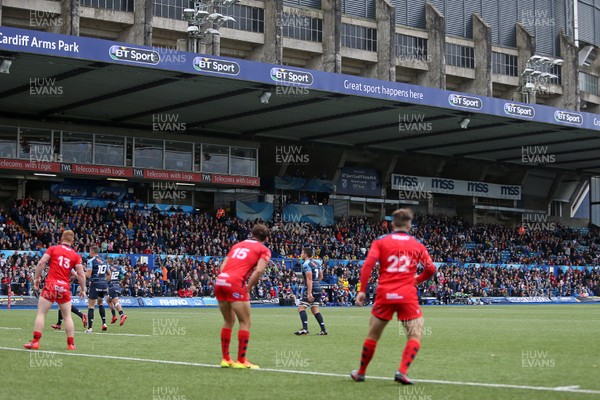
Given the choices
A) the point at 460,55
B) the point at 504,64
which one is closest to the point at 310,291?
the point at 460,55

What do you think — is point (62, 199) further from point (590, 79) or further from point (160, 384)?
point (590, 79)

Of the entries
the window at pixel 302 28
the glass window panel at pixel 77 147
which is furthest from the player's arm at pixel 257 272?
the window at pixel 302 28

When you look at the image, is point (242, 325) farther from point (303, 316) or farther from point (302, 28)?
point (302, 28)

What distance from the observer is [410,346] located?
9.82m

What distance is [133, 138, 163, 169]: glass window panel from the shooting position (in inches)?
1986

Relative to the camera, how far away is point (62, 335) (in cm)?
1945

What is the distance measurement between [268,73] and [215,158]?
1346 cm

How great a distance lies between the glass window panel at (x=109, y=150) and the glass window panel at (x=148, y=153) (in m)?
0.84

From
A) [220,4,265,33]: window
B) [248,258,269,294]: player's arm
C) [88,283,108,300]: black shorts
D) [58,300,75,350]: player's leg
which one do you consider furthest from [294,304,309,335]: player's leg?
[220,4,265,33]: window

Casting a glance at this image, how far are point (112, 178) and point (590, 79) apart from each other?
48.3 metres

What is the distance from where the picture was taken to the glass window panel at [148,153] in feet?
165

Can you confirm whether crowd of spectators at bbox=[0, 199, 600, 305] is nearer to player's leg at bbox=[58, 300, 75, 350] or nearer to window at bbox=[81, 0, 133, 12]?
window at bbox=[81, 0, 133, 12]

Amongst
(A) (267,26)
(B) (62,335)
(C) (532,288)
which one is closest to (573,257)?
(C) (532,288)

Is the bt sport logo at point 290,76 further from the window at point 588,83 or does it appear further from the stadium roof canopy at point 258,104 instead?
the window at point 588,83
